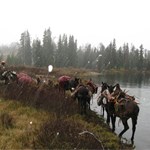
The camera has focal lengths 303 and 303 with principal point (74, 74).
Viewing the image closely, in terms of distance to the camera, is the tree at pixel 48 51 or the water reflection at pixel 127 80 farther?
the tree at pixel 48 51

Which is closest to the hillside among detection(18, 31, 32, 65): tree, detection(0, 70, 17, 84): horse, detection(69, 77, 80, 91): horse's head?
detection(0, 70, 17, 84): horse

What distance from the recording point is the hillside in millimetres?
9789

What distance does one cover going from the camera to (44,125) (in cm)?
1078

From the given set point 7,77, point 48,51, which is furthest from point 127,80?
point 7,77

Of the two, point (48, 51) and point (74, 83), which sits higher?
point (48, 51)

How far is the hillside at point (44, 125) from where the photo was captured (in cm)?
979

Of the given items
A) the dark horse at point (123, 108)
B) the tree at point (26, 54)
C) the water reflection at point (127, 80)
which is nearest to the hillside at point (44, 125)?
the dark horse at point (123, 108)

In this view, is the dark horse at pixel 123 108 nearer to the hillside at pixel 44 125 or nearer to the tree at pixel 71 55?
the hillside at pixel 44 125

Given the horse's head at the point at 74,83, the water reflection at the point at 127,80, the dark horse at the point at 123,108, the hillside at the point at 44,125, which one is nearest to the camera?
the hillside at the point at 44,125

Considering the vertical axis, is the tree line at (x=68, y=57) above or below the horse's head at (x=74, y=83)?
above

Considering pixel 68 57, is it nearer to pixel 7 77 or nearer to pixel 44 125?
pixel 7 77

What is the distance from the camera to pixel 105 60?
113125 mm

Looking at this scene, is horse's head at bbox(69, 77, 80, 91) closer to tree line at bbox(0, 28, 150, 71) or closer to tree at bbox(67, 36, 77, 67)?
tree line at bbox(0, 28, 150, 71)

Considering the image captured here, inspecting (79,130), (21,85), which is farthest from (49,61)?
(79,130)
